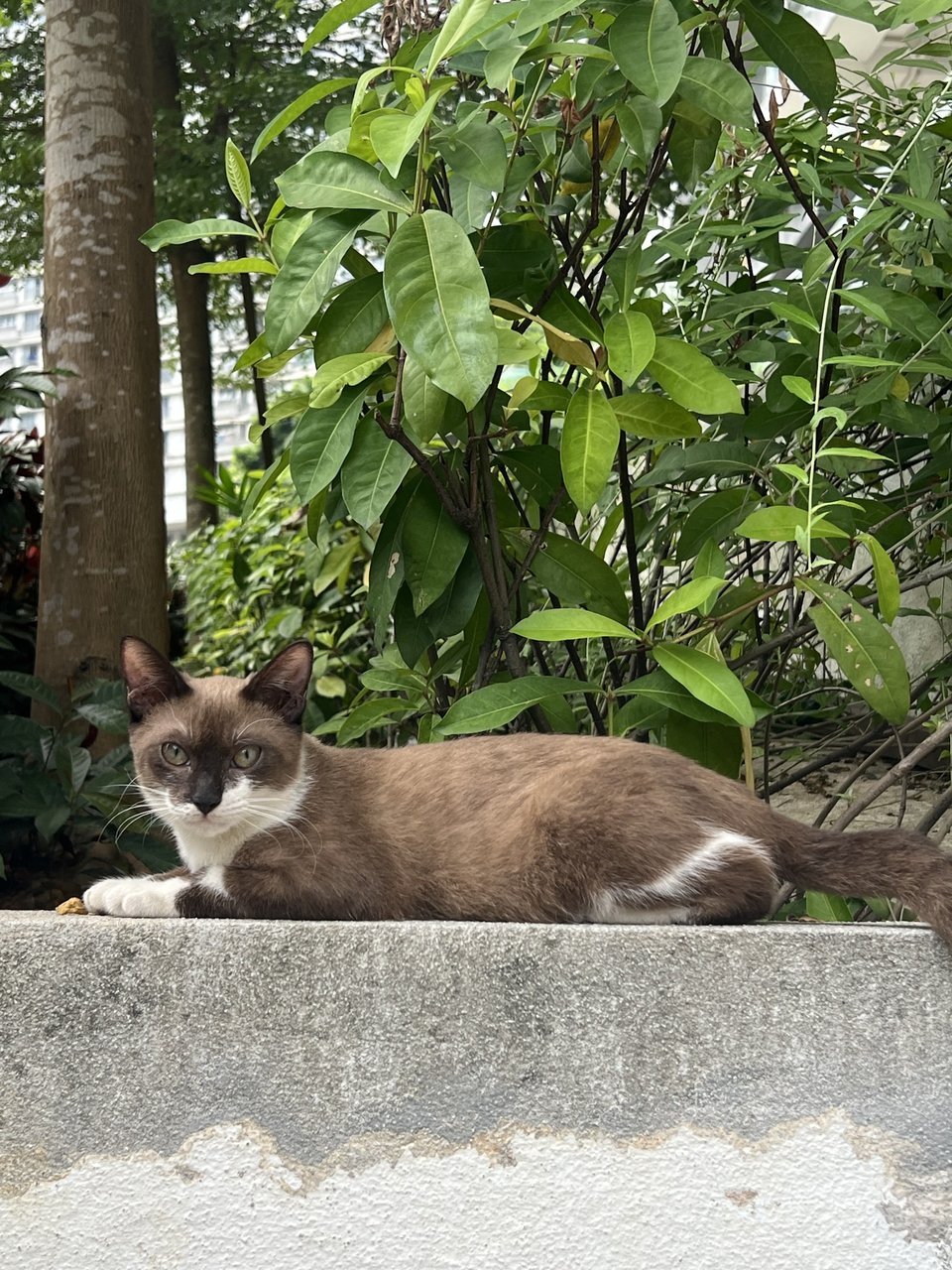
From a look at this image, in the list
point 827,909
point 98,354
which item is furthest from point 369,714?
point 98,354

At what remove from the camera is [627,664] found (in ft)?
9.07

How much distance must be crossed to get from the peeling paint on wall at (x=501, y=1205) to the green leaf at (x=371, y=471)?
42.5 inches

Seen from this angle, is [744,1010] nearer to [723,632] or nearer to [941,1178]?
[941,1178]

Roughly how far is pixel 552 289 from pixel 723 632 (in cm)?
88

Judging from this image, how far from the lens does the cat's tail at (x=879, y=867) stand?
5.50ft

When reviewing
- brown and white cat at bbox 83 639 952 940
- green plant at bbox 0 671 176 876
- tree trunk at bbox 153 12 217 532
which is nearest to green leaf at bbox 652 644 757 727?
brown and white cat at bbox 83 639 952 940

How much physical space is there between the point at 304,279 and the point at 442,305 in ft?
1.10

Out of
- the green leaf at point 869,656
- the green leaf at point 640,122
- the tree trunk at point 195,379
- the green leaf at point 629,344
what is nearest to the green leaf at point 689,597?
the green leaf at point 869,656

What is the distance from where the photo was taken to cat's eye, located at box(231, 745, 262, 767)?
2.13 metres

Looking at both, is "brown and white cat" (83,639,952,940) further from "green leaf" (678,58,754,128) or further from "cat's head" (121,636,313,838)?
"green leaf" (678,58,754,128)

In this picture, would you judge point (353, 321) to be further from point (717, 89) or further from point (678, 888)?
point (678, 888)

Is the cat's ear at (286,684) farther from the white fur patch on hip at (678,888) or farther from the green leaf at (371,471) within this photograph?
the white fur patch on hip at (678,888)

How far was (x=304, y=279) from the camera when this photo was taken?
6.69 ft

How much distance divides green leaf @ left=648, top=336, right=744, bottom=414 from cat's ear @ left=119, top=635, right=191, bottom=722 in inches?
41.4
